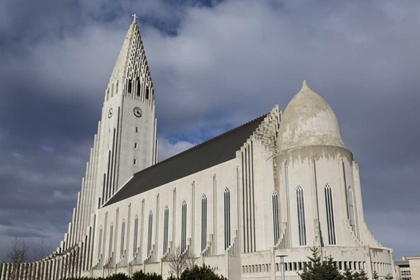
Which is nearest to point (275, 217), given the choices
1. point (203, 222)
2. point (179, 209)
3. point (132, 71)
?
point (203, 222)

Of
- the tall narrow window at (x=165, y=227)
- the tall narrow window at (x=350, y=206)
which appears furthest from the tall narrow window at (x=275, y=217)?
the tall narrow window at (x=165, y=227)

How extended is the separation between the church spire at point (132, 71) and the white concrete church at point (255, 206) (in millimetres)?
20077

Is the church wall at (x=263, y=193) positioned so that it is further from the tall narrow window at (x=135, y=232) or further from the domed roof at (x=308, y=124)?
the tall narrow window at (x=135, y=232)

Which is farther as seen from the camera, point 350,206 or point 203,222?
point 203,222

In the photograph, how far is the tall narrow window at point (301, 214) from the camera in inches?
1515

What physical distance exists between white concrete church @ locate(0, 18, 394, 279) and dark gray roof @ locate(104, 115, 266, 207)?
20cm

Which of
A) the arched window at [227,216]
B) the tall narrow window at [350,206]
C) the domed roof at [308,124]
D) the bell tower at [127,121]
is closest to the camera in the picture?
the tall narrow window at [350,206]

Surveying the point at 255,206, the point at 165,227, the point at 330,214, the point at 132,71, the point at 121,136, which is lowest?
the point at 330,214

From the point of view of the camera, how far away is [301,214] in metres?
39.2

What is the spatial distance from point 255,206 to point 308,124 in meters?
9.73

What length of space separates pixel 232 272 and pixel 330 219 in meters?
10.2

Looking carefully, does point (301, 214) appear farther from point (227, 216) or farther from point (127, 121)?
point (127, 121)

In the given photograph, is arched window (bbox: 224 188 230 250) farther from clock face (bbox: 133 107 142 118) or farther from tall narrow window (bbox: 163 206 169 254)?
clock face (bbox: 133 107 142 118)

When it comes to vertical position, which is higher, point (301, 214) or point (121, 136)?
point (121, 136)
